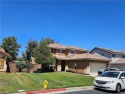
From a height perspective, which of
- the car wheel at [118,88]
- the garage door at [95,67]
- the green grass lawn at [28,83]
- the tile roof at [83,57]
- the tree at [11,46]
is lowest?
the car wheel at [118,88]

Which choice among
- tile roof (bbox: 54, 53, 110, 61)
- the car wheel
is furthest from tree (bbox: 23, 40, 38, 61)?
the car wheel

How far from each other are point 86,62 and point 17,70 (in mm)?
12077

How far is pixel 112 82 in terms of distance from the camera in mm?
17531

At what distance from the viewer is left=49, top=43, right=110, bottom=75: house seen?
117 feet

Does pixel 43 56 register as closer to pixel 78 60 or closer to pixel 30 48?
pixel 78 60

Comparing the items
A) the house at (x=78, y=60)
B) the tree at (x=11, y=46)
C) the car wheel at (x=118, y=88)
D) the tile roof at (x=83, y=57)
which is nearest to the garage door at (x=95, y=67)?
the house at (x=78, y=60)

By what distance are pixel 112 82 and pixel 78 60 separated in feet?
65.0

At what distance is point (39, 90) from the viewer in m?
15.9

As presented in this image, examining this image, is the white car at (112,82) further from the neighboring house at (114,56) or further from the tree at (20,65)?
the neighboring house at (114,56)

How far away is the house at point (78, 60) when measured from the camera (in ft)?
117

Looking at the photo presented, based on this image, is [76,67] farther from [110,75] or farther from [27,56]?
[27,56]

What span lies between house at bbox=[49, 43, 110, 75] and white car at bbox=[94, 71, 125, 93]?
53.0 feet

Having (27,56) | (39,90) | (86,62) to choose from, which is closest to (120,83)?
(39,90)

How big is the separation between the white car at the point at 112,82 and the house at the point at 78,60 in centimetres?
1616
